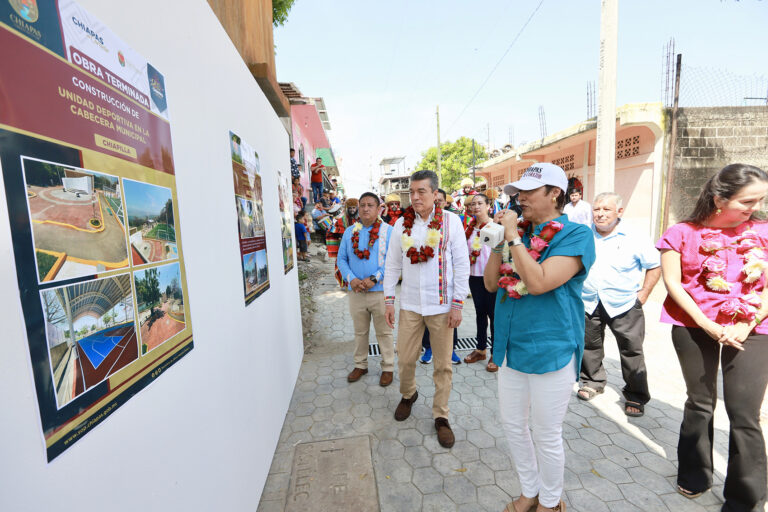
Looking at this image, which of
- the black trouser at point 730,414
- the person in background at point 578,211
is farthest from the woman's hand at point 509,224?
the person in background at point 578,211

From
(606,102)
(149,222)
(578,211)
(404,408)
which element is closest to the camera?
(149,222)

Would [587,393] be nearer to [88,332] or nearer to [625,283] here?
[625,283]

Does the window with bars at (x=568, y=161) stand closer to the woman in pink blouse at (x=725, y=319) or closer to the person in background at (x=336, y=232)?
the person in background at (x=336, y=232)

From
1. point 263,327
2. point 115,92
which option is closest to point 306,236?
point 263,327

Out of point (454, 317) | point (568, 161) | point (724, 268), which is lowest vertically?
point (454, 317)

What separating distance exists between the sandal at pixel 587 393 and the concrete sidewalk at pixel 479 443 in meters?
0.05

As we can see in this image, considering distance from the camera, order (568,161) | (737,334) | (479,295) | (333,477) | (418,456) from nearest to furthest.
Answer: (737,334), (333,477), (418,456), (479,295), (568,161)

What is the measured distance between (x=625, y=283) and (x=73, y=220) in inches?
144

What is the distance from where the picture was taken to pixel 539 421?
A: 77.1 inches

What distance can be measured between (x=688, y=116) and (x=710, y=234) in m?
9.41

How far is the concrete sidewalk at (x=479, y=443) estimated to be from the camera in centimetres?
231

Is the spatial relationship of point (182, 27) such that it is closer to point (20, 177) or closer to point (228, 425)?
point (20, 177)

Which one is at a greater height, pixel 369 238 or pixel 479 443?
pixel 369 238

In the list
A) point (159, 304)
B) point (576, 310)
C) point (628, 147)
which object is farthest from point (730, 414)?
point (628, 147)
